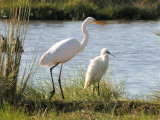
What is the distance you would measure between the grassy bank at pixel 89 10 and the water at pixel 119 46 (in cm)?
77

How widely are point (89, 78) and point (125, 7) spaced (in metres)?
21.3

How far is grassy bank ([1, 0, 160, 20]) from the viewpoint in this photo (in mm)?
27938

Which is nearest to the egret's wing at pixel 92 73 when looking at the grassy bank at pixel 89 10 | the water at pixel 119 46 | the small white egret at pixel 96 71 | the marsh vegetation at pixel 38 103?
the small white egret at pixel 96 71

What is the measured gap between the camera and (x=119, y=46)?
20.5 meters

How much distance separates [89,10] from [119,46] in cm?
800

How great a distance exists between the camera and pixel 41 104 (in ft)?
23.9

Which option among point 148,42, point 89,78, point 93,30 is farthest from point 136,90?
point 93,30

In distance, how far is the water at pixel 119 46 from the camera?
42.4ft

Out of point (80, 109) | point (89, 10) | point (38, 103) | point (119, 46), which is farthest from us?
point (89, 10)

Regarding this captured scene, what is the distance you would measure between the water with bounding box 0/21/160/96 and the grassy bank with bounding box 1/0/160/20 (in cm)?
77

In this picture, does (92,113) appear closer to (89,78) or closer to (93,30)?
(89,78)

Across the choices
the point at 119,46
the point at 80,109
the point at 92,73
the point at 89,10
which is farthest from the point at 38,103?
the point at 89,10

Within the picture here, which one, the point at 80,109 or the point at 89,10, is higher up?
the point at 80,109

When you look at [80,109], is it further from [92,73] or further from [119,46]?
[119,46]
